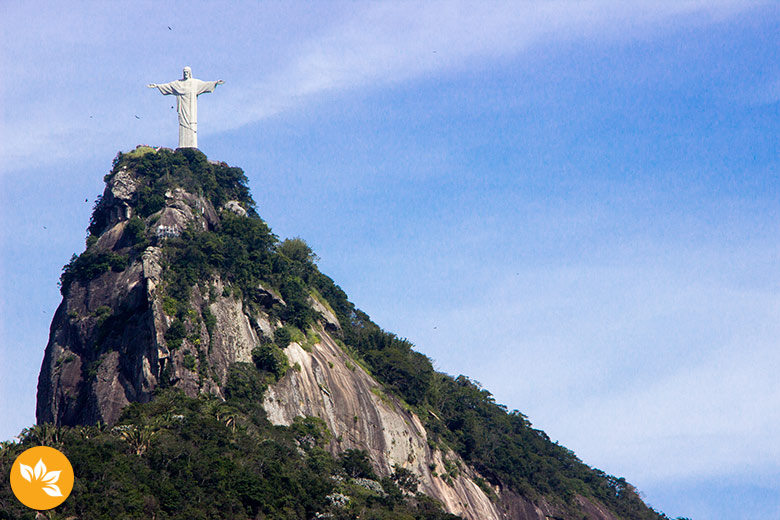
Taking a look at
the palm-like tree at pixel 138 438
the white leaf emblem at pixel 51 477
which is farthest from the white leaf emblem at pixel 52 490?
the palm-like tree at pixel 138 438

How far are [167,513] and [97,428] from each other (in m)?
11.3

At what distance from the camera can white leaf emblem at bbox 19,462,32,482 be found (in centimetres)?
5653

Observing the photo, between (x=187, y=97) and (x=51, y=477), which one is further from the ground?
(x=187, y=97)

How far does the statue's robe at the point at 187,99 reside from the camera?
100875 millimetres

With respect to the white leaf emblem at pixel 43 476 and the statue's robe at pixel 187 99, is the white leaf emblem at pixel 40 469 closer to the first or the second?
the white leaf emblem at pixel 43 476

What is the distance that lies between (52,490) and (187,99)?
52119 mm

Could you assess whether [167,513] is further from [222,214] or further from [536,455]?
[536,455]

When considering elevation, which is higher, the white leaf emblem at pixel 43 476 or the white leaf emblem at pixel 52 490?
the white leaf emblem at pixel 43 476

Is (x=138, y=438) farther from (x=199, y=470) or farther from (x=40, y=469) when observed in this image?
(x=40, y=469)

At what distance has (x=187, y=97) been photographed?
101 meters

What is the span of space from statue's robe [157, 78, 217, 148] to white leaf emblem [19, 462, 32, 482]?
49572 millimetres

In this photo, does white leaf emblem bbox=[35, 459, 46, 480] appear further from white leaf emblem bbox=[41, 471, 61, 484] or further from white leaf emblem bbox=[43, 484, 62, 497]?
white leaf emblem bbox=[43, 484, 62, 497]

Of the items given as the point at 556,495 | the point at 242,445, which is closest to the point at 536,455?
the point at 556,495

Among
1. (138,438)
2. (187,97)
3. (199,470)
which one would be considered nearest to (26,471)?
(138,438)
